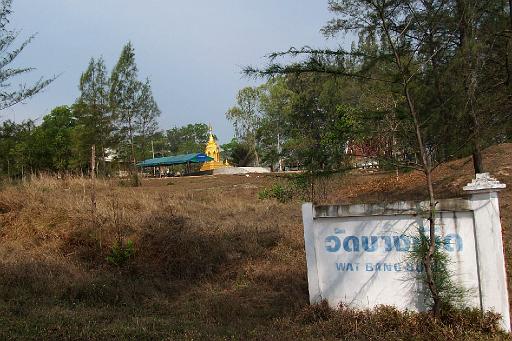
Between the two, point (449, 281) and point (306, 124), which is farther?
point (306, 124)

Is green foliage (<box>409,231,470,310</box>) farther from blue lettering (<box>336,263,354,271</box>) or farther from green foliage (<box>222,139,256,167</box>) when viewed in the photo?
green foliage (<box>222,139,256,167</box>)

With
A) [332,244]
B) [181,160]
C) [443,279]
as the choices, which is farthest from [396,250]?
[181,160]

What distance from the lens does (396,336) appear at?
4777 millimetres

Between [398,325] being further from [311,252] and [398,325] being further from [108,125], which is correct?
[108,125]

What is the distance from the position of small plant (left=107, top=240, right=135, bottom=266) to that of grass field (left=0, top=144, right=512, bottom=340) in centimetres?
2

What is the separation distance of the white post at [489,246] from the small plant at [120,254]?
562 centimetres

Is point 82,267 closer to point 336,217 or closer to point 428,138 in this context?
point 336,217

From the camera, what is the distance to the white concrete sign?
4883 millimetres

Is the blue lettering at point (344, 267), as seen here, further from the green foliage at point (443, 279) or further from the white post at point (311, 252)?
the green foliage at point (443, 279)

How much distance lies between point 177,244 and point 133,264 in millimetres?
845

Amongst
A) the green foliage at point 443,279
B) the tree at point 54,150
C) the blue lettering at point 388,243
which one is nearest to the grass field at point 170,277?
the green foliage at point 443,279

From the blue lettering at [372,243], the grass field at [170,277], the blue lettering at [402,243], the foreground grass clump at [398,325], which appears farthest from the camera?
the blue lettering at [372,243]

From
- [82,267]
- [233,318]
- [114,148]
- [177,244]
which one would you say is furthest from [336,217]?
[114,148]

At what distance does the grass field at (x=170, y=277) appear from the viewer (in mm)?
5082
